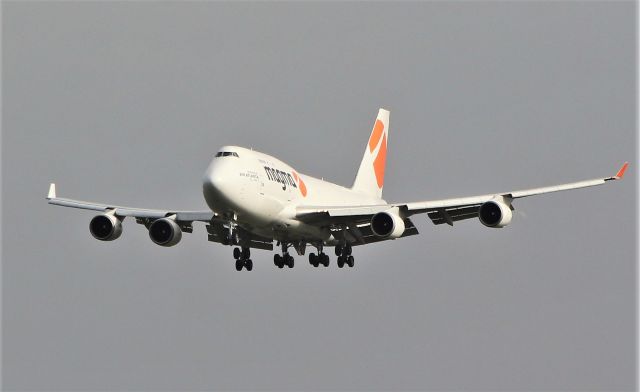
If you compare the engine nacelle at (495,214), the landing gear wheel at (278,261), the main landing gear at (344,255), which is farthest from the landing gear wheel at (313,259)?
the engine nacelle at (495,214)

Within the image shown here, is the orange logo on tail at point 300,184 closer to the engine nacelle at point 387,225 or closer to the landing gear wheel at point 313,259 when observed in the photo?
the engine nacelle at point 387,225

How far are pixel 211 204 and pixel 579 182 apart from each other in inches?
674

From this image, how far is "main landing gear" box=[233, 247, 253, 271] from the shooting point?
61438 mm

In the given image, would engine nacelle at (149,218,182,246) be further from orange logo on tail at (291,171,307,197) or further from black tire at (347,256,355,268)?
black tire at (347,256,355,268)

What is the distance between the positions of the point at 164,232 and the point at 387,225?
10297 mm

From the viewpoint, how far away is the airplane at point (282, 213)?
55094mm

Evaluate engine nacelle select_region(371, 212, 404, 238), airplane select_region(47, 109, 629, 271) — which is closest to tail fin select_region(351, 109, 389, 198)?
airplane select_region(47, 109, 629, 271)

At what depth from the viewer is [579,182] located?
59531 millimetres

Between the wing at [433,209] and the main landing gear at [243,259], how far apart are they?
13.5ft

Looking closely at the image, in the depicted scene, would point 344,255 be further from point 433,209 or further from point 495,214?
point 495,214

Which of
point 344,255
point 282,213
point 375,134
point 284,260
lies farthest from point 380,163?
point 282,213

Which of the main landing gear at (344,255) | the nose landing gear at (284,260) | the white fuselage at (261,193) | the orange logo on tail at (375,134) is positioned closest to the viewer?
the white fuselage at (261,193)

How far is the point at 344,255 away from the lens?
207ft

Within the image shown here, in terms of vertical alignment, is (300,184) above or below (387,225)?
above
